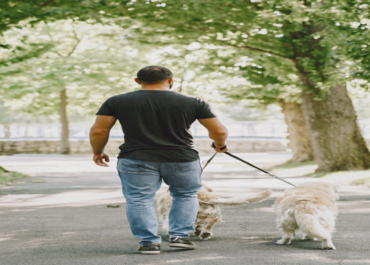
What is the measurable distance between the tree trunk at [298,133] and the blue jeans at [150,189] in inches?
632

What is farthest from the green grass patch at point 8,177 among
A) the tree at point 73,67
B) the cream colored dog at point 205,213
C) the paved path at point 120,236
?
the tree at point 73,67

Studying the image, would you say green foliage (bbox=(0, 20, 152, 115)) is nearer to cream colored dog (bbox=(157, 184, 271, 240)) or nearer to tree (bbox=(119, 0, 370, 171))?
tree (bbox=(119, 0, 370, 171))

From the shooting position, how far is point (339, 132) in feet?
51.7

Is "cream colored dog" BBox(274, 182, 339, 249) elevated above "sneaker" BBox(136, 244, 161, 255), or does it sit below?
above

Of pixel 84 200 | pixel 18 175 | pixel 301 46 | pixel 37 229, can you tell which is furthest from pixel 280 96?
pixel 37 229

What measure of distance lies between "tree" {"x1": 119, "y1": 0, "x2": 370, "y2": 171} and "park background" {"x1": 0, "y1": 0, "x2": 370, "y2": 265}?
0.10 ft

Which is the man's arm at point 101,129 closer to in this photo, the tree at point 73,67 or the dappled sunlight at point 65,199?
the dappled sunlight at point 65,199

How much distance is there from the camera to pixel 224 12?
581 inches

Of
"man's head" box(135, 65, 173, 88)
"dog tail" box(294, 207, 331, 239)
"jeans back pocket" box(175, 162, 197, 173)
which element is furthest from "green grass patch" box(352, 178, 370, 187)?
"man's head" box(135, 65, 173, 88)

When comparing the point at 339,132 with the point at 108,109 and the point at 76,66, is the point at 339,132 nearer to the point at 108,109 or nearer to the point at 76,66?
the point at 108,109

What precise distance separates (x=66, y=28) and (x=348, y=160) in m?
19.8

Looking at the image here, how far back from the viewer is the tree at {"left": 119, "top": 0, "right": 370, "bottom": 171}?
13898mm

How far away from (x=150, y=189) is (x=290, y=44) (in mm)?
11227

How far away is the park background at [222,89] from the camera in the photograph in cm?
574
